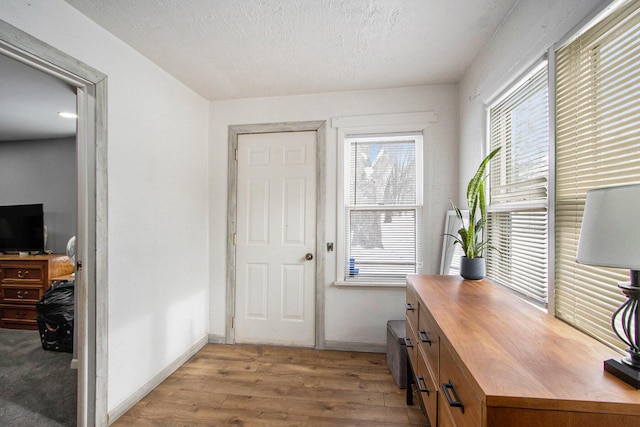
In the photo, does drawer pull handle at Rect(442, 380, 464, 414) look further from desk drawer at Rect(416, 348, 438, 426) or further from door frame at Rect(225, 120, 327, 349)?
door frame at Rect(225, 120, 327, 349)

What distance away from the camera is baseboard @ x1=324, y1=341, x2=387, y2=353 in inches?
106

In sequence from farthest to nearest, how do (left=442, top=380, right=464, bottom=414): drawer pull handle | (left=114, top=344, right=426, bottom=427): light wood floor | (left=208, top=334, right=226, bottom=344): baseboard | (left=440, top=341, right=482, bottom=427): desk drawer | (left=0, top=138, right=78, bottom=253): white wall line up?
(left=0, top=138, right=78, bottom=253): white wall < (left=208, top=334, right=226, bottom=344): baseboard < (left=114, top=344, right=426, bottom=427): light wood floor < (left=442, top=380, right=464, bottom=414): drawer pull handle < (left=440, top=341, right=482, bottom=427): desk drawer

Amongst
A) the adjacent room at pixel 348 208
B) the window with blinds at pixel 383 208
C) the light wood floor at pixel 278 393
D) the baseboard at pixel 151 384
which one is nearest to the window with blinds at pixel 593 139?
the adjacent room at pixel 348 208

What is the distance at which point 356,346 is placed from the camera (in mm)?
2715

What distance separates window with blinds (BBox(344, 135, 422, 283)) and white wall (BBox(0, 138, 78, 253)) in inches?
155

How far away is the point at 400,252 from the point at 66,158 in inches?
185

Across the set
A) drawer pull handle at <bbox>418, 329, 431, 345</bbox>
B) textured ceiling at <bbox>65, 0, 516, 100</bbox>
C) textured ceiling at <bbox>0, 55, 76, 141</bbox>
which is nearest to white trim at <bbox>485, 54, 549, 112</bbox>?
textured ceiling at <bbox>65, 0, 516, 100</bbox>

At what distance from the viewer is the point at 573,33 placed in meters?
1.16

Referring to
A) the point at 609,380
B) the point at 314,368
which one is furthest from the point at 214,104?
the point at 609,380

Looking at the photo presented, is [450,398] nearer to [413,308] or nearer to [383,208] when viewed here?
[413,308]

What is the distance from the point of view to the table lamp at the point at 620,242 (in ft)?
2.11

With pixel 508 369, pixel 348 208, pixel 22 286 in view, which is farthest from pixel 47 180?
pixel 508 369

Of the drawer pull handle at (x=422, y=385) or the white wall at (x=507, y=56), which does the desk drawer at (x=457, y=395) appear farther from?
the white wall at (x=507, y=56)

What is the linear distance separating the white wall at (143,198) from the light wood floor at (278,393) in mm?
263
